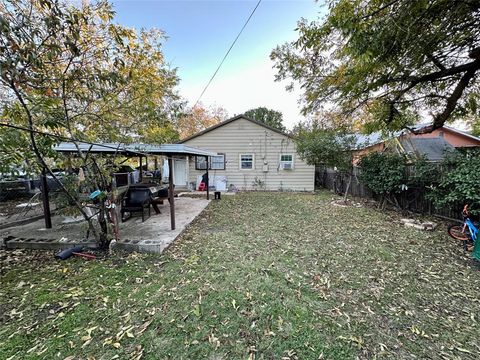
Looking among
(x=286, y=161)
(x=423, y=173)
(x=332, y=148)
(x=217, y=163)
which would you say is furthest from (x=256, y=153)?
(x=423, y=173)

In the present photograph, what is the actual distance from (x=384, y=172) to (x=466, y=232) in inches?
111

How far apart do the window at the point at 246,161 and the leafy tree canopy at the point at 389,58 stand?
16.8 feet

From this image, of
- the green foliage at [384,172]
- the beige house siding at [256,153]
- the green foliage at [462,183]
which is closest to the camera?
the green foliage at [462,183]

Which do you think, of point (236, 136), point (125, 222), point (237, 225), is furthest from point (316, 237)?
point (236, 136)

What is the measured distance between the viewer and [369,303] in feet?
8.16

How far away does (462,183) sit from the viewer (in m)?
4.36

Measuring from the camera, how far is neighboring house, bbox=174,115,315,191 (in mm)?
11805

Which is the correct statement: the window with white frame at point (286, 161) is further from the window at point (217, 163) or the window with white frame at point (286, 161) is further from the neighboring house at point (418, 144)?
the neighboring house at point (418, 144)

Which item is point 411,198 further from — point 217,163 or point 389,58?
point 217,163

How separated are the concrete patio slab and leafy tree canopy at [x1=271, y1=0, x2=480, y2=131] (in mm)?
4833

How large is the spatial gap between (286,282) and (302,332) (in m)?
0.86

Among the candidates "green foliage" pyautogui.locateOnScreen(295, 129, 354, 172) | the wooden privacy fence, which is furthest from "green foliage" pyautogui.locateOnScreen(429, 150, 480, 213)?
"green foliage" pyautogui.locateOnScreen(295, 129, 354, 172)

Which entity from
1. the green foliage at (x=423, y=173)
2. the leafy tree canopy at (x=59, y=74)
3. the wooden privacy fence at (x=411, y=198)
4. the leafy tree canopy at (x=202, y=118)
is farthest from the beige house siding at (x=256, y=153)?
the leafy tree canopy at (x=202, y=118)

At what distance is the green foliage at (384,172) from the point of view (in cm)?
638
